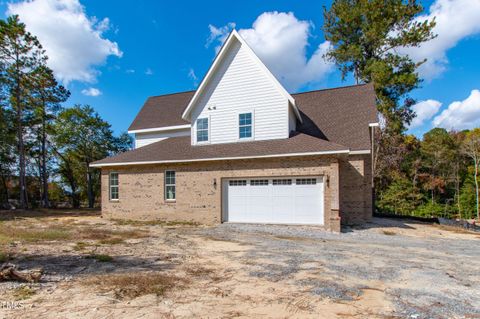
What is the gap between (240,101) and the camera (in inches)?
613

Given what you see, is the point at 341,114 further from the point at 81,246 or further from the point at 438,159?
the point at 438,159

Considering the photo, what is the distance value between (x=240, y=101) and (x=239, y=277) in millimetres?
11270

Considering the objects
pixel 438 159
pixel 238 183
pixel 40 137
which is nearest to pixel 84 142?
pixel 40 137

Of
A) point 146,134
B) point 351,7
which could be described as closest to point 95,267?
point 146,134

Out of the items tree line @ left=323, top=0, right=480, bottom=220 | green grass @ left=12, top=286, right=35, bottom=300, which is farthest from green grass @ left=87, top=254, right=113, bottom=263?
tree line @ left=323, top=0, right=480, bottom=220

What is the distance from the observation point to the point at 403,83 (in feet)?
85.5

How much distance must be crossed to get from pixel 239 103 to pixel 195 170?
14.6ft

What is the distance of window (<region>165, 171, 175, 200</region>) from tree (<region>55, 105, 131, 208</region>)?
1669cm

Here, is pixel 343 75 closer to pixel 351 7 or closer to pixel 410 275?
pixel 351 7

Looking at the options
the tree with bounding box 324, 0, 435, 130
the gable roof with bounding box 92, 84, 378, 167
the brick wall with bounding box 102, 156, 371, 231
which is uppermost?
the tree with bounding box 324, 0, 435, 130

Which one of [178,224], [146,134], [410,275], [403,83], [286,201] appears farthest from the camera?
[403,83]

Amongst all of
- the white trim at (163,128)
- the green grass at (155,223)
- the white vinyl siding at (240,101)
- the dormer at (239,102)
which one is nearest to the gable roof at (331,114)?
the white trim at (163,128)

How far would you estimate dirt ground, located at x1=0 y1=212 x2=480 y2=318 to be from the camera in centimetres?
434

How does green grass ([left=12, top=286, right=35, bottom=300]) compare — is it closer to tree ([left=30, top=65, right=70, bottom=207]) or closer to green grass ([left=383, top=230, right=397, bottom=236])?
green grass ([left=383, top=230, right=397, bottom=236])
